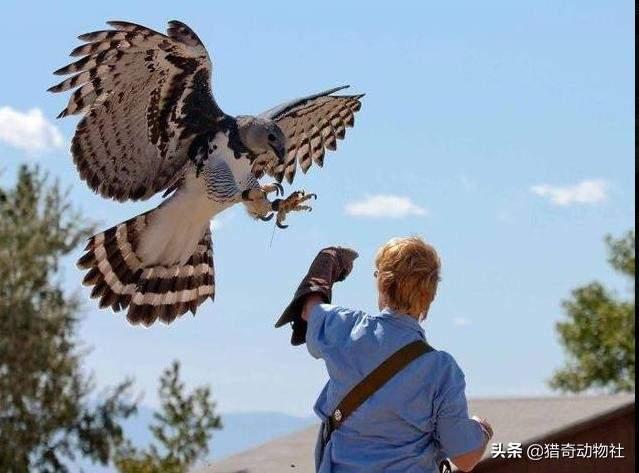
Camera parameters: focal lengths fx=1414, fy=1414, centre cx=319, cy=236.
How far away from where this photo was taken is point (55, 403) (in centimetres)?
2389

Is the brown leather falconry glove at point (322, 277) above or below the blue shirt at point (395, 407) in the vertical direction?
above

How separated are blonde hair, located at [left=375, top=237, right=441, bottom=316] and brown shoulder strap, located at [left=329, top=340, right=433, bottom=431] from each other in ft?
0.29

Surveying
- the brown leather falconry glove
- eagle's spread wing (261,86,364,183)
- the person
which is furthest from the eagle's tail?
the person

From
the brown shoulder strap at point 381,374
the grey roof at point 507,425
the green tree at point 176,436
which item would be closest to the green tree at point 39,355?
the green tree at point 176,436

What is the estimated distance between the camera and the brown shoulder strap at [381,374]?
336cm

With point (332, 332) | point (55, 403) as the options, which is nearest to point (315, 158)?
point (332, 332)

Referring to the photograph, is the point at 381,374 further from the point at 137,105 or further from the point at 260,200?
the point at 137,105

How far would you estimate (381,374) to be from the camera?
3.37 meters

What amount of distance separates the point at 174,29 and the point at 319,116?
0.98 meters

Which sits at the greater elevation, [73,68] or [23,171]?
[23,171]

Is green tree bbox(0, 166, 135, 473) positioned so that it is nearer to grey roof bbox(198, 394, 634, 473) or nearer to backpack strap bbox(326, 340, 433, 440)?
grey roof bbox(198, 394, 634, 473)

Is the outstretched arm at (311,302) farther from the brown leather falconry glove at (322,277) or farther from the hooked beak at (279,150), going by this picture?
the hooked beak at (279,150)

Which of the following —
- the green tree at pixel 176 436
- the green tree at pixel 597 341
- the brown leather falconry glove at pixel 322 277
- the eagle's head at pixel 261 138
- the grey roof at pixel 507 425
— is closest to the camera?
the brown leather falconry glove at pixel 322 277

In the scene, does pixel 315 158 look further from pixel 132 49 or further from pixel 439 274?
pixel 439 274
